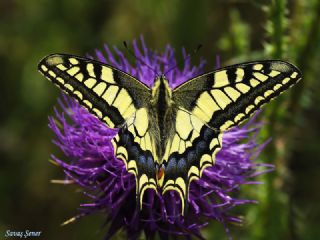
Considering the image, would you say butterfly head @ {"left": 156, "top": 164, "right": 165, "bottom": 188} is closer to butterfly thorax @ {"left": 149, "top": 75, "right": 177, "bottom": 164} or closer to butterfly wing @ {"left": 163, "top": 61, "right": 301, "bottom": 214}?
butterfly wing @ {"left": 163, "top": 61, "right": 301, "bottom": 214}

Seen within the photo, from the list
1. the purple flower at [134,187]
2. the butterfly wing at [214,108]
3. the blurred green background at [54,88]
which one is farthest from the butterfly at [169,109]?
the blurred green background at [54,88]

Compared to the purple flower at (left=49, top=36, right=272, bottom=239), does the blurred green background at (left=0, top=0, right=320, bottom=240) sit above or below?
above

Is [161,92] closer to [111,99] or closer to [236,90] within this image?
[111,99]

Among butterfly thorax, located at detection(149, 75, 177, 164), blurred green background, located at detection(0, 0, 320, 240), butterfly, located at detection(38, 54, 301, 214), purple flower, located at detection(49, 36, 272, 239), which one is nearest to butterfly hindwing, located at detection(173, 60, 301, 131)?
butterfly, located at detection(38, 54, 301, 214)

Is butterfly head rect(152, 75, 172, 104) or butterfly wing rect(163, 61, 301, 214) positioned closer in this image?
butterfly wing rect(163, 61, 301, 214)

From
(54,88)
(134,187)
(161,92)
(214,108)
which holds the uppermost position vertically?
(54,88)

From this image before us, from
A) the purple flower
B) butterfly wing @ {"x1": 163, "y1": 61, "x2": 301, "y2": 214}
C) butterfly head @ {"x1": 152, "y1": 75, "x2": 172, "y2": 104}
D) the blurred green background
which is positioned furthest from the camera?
the blurred green background

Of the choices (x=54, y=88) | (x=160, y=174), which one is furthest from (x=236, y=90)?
(x=54, y=88)

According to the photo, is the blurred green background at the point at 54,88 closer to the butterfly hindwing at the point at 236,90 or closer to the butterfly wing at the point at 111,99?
the butterfly hindwing at the point at 236,90
